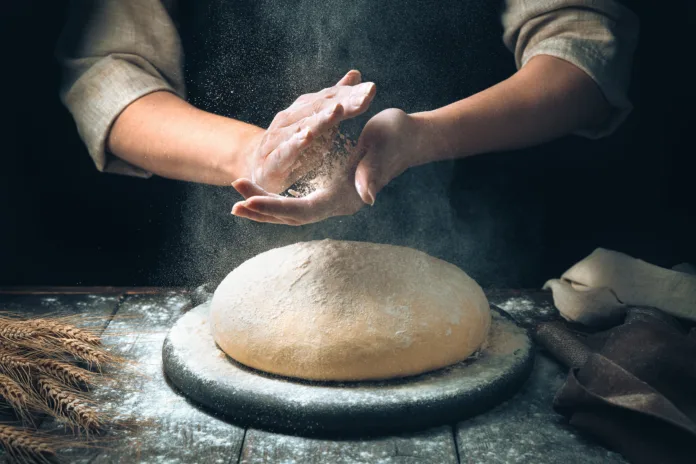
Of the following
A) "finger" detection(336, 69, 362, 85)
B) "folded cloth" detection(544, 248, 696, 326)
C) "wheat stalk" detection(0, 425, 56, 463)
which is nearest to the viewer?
"wheat stalk" detection(0, 425, 56, 463)

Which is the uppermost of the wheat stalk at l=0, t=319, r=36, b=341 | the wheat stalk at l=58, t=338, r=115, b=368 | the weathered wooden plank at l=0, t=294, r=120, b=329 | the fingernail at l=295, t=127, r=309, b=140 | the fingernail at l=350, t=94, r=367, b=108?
the fingernail at l=350, t=94, r=367, b=108

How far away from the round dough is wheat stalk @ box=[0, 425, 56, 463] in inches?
14.9

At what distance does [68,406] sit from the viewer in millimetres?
1136

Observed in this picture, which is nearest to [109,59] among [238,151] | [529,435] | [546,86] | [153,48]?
[153,48]

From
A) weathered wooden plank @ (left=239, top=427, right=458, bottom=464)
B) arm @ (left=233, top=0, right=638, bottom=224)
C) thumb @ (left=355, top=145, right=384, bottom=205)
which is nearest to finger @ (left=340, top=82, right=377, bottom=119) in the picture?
thumb @ (left=355, top=145, right=384, bottom=205)

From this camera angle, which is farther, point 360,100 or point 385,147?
point 385,147

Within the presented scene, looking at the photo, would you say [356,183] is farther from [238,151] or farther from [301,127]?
[238,151]

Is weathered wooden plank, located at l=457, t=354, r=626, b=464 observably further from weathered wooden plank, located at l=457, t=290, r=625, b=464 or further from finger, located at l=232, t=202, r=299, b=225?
finger, located at l=232, t=202, r=299, b=225

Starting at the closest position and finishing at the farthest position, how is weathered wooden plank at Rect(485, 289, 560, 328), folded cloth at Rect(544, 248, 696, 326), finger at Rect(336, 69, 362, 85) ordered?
finger at Rect(336, 69, 362, 85) → folded cloth at Rect(544, 248, 696, 326) → weathered wooden plank at Rect(485, 289, 560, 328)

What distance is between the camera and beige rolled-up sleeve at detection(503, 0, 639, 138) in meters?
1.77

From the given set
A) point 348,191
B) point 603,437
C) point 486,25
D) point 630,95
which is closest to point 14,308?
point 348,191

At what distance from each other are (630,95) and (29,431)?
79.7 inches

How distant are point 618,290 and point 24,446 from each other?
1.39 meters

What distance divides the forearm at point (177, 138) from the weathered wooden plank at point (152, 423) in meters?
0.51
